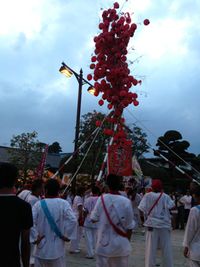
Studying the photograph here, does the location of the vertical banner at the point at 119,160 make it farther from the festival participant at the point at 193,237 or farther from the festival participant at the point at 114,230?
the festival participant at the point at 193,237

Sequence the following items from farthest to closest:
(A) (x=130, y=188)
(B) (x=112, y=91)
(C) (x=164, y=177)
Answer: (C) (x=164, y=177), (A) (x=130, y=188), (B) (x=112, y=91)

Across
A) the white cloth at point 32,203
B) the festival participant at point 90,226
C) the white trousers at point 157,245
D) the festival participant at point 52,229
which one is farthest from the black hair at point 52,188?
the festival participant at point 90,226

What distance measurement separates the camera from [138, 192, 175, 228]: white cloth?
27.6ft

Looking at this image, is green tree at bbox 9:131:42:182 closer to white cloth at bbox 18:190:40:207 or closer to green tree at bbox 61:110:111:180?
green tree at bbox 61:110:111:180

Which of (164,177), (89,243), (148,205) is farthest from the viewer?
(164,177)

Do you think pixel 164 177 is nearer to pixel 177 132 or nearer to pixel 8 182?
pixel 177 132

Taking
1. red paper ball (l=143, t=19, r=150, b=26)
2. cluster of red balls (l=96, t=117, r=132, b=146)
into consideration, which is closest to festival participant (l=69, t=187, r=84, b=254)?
cluster of red balls (l=96, t=117, r=132, b=146)

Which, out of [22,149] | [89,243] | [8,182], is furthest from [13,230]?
[22,149]

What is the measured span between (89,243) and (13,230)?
7046 mm

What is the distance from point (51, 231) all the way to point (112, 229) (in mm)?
910

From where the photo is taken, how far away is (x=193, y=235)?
5.88 metres

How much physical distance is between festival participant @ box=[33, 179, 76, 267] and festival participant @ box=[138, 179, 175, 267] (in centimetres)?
305

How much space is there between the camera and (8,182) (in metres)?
3.97

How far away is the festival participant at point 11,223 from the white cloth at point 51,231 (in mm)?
1696
